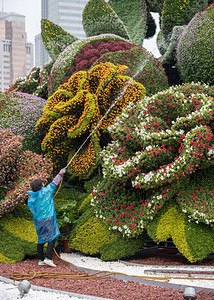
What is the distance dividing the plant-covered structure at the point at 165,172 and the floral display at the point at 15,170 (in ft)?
3.59

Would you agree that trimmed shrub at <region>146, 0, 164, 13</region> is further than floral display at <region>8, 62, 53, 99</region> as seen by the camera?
Yes

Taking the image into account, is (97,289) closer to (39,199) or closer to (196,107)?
(39,199)

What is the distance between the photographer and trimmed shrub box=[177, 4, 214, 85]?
915cm

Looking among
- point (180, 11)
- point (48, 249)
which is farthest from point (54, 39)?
point (48, 249)

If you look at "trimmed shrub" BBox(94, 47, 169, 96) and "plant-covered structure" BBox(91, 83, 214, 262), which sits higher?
"trimmed shrub" BBox(94, 47, 169, 96)

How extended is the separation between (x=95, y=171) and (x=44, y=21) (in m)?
5.44

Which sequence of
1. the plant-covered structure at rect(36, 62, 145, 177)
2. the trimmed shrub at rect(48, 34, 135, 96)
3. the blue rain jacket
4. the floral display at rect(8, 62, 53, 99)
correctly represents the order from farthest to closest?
the floral display at rect(8, 62, 53, 99), the trimmed shrub at rect(48, 34, 135, 96), the plant-covered structure at rect(36, 62, 145, 177), the blue rain jacket

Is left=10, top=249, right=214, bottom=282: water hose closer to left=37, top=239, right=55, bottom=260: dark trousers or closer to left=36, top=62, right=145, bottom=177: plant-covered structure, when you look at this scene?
left=37, top=239, right=55, bottom=260: dark trousers

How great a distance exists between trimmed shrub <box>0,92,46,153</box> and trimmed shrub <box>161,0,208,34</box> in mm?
4463

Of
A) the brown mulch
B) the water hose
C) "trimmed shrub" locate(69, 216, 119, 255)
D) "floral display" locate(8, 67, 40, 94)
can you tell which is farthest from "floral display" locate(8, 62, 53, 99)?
the water hose

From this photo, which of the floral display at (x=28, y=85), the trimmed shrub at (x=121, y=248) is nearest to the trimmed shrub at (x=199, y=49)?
the trimmed shrub at (x=121, y=248)

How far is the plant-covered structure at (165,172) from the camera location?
609cm

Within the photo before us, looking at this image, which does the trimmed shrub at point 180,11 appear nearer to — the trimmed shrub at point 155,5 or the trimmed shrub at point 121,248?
the trimmed shrub at point 155,5

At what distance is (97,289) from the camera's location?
4422 mm
